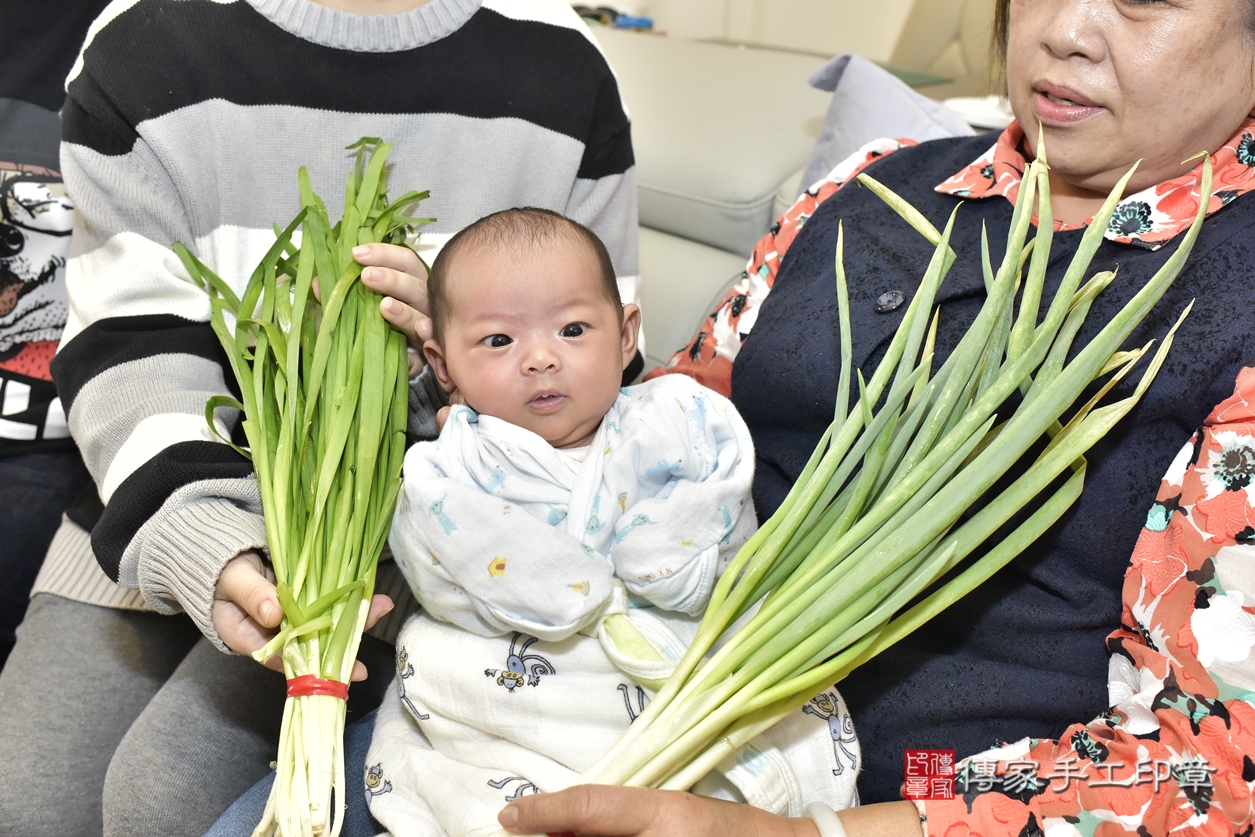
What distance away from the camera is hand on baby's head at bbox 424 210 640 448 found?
1.14 metres

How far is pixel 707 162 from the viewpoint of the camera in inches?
91.7

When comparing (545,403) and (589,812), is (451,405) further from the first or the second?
(589,812)

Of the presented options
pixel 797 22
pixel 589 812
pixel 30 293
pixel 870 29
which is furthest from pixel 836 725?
pixel 797 22

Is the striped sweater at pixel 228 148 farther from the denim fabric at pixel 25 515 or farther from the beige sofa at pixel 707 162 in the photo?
the beige sofa at pixel 707 162

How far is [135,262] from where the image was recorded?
1331 millimetres

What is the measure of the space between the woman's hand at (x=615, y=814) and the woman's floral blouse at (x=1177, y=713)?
24cm

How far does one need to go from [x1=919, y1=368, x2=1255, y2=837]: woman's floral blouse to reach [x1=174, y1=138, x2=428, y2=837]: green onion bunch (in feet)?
2.16

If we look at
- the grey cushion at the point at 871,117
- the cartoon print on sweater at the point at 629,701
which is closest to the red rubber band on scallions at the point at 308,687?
the cartoon print on sweater at the point at 629,701

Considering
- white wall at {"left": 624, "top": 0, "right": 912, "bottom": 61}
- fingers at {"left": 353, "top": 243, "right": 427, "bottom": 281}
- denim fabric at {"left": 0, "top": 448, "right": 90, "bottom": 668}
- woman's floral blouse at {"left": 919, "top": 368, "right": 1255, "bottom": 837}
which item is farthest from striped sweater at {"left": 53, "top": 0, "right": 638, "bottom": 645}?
white wall at {"left": 624, "top": 0, "right": 912, "bottom": 61}

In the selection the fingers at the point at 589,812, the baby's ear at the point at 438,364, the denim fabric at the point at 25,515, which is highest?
the baby's ear at the point at 438,364

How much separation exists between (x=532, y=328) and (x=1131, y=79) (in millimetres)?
701

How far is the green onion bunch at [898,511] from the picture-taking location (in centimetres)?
90

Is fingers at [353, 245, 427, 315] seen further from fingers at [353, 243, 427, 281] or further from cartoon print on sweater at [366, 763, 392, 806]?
cartoon print on sweater at [366, 763, 392, 806]

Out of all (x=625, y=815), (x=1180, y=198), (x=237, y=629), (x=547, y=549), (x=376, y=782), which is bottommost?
(x=376, y=782)
